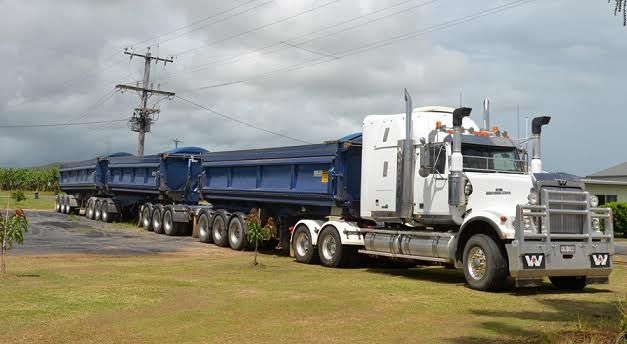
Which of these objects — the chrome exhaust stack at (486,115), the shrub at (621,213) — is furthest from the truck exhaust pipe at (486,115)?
the shrub at (621,213)

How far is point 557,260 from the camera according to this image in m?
11.1

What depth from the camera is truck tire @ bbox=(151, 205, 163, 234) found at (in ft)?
84.7

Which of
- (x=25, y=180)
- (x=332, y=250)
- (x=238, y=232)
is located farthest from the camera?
(x=25, y=180)

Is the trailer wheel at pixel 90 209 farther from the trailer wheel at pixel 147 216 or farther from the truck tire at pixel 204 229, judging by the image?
the truck tire at pixel 204 229

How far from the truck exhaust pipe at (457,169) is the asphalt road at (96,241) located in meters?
9.55

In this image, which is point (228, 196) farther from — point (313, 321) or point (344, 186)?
point (313, 321)

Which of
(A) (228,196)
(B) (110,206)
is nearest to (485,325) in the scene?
(A) (228,196)

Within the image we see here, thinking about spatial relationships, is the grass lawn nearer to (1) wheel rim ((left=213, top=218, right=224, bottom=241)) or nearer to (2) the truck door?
(2) the truck door

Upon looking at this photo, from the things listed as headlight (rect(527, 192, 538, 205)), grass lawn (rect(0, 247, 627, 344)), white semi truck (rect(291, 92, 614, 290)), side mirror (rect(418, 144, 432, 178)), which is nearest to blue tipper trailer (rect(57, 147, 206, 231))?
grass lawn (rect(0, 247, 627, 344))

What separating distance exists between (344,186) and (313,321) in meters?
7.04

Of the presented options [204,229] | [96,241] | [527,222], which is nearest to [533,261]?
[527,222]

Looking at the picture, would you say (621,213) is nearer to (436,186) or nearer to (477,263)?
(436,186)

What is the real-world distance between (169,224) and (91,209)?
12.0 m

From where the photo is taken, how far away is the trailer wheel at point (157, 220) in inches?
1016
